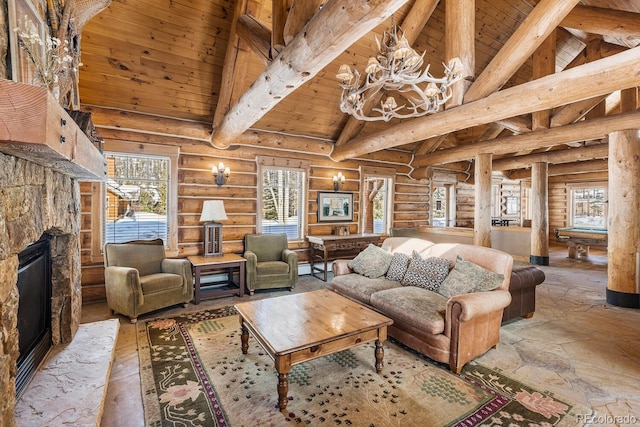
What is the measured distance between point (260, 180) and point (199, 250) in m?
1.77

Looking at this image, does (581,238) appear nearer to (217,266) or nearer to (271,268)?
(271,268)

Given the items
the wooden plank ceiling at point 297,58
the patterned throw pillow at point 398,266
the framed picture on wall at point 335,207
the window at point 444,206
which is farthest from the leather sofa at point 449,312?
the window at point 444,206

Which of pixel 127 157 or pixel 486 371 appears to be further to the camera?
pixel 127 157

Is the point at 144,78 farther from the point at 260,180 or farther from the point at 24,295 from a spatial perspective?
the point at 24,295

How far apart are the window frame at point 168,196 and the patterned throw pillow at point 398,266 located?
3.67 metres

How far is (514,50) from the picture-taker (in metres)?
3.90

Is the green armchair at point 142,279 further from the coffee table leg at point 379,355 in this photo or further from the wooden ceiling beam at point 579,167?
the wooden ceiling beam at point 579,167

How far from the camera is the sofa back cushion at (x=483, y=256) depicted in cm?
313

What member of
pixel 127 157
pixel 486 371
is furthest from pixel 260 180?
pixel 486 371

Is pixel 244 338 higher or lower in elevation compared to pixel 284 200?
lower

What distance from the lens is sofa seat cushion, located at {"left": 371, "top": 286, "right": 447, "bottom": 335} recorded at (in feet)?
9.09

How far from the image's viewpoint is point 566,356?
2.98 meters

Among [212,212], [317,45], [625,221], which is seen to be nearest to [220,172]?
[212,212]

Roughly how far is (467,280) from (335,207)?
4.14 m
